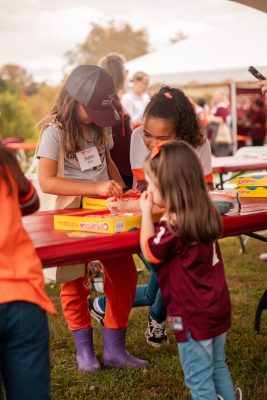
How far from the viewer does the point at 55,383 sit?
3316mm

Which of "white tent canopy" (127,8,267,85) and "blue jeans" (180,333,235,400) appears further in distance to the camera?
"white tent canopy" (127,8,267,85)

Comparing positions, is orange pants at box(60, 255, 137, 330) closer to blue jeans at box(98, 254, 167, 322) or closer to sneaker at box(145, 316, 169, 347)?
blue jeans at box(98, 254, 167, 322)

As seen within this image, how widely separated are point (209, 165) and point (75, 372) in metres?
1.32

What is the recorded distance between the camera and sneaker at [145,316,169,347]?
3670 millimetres

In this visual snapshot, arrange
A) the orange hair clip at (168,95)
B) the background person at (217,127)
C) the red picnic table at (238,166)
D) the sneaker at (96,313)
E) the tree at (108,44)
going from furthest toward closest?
the tree at (108,44) < the background person at (217,127) < the red picnic table at (238,166) < the sneaker at (96,313) < the orange hair clip at (168,95)

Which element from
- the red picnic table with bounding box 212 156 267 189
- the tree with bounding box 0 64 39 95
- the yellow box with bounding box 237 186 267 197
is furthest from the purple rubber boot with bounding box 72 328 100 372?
the tree with bounding box 0 64 39 95

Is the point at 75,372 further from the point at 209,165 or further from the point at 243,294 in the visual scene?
the point at 243,294

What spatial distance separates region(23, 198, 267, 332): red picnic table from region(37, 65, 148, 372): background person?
0.37m

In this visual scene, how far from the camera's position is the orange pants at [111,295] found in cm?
323

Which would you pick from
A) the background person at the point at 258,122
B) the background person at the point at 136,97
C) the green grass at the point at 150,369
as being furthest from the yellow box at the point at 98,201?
the background person at the point at 258,122

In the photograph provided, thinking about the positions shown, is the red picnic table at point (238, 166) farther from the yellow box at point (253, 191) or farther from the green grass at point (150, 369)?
the yellow box at point (253, 191)

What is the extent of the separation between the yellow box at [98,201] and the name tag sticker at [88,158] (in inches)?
8.6

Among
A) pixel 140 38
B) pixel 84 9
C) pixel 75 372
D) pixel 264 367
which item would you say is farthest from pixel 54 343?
pixel 84 9

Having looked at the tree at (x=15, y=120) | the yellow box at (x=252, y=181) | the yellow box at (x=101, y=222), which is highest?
the yellow box at (x=101, y=222)
